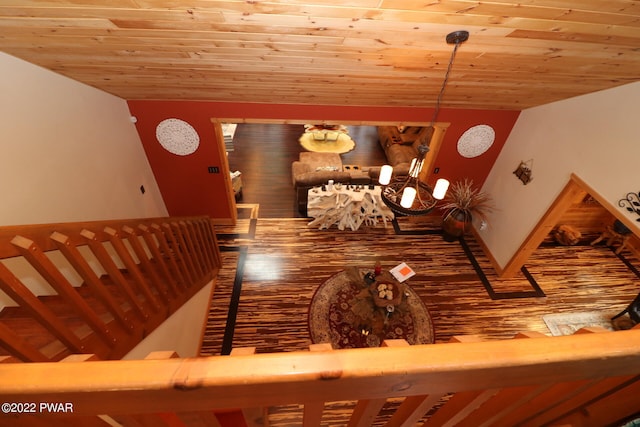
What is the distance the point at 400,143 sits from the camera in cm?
731

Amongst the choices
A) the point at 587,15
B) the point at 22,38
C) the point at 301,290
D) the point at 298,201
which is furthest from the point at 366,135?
the point at 22,38

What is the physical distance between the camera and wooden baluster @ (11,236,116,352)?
4.17ft

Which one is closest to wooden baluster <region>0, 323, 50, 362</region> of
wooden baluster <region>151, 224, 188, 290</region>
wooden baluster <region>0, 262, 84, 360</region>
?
wooden baluster <region>0, 262, 84, 360</region>

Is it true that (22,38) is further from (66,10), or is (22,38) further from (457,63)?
(457,63)

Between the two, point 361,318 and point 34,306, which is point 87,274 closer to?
point 34,306

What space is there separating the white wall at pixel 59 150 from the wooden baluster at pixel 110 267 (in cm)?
104

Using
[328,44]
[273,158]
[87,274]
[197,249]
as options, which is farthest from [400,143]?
[87,274]

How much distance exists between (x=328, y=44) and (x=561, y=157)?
139 inches

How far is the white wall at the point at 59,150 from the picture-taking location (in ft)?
7.04

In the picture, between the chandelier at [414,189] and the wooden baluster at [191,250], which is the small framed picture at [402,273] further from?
the wooden baluster at [191,250]

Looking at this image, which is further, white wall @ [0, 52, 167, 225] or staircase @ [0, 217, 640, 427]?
white wall @ [0, 52, 167, 225]

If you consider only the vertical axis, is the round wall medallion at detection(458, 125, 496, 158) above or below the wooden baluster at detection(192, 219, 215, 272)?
above

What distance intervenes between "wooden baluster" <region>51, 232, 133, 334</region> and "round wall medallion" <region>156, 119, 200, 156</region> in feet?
10.0

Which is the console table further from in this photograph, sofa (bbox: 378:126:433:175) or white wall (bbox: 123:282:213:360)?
white wall (bbox: 123:282:213:360)
